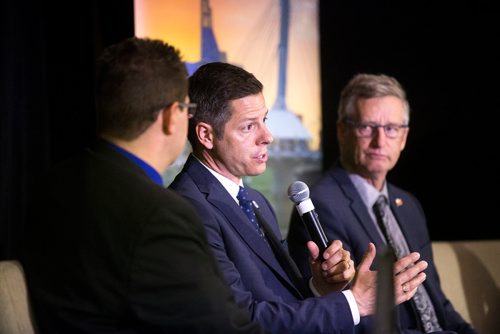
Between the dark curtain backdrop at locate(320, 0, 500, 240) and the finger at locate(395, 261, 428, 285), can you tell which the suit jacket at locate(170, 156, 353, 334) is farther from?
the dark curtain backdrop at locate(320, 0, 500, 240)

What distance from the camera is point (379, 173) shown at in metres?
2.97

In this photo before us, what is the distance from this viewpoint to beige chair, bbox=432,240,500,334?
3.23 metres

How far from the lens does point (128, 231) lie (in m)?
1.51

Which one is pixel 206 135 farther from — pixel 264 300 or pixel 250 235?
pixel 264 300

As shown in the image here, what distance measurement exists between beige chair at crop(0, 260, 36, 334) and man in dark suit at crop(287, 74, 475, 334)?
1.04 meters

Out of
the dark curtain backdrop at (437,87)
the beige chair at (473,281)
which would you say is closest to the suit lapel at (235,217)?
the beige chair at (473,281)

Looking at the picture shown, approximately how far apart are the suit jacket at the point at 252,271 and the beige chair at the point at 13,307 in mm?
573

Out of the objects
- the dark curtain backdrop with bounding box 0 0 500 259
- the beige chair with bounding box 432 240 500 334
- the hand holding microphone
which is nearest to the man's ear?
the hand holding microphone

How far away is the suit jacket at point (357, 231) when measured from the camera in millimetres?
2762

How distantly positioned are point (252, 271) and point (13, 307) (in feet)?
2.39

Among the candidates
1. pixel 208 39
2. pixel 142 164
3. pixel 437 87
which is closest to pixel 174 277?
pixel 142 164

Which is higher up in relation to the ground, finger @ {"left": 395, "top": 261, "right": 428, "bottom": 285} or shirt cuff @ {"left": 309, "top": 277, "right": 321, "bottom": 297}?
finger @ {"left": 395, "top": 261, "right": 428, "bottom": 285}

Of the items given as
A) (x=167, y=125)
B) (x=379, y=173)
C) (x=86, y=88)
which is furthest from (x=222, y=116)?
(x=86, y=88)

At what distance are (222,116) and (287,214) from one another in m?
2.57
